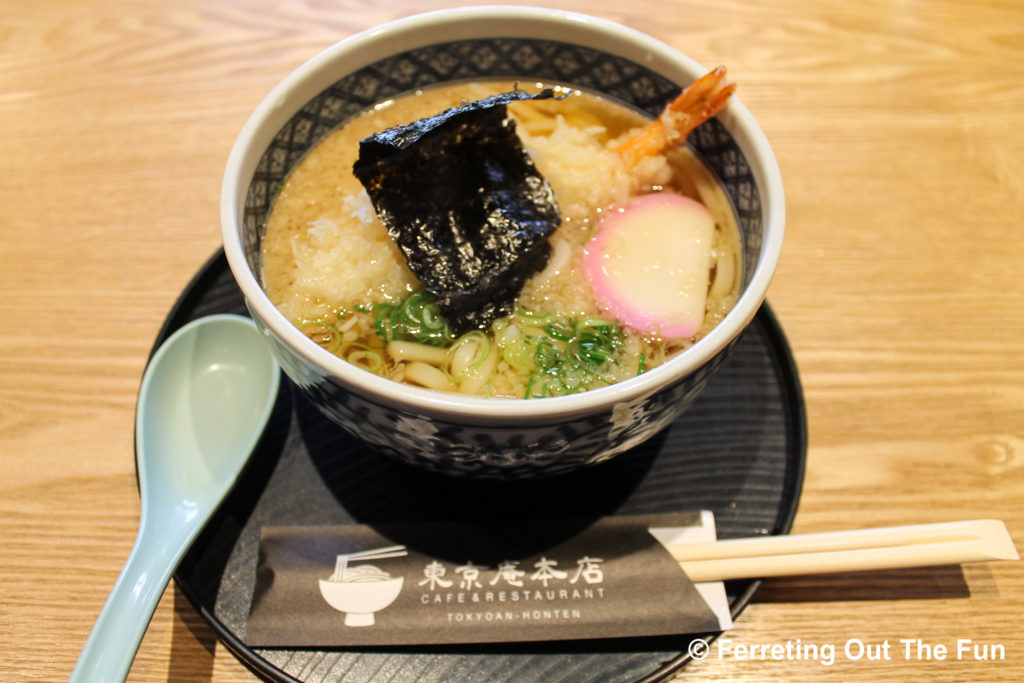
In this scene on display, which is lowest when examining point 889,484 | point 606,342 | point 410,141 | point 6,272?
point 889,484

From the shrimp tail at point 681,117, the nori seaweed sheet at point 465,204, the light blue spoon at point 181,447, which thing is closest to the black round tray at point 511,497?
the light blue spoon at point 181,447

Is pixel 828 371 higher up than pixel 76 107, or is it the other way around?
pixel 76 107

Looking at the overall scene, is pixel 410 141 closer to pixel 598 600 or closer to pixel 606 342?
pixel 606 342

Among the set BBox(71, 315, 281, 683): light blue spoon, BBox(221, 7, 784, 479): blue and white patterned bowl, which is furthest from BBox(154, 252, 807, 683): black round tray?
BBox(221, 7, 784, 479): blue and white patterned bowl

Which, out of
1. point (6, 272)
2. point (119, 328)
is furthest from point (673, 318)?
point (6, 272)

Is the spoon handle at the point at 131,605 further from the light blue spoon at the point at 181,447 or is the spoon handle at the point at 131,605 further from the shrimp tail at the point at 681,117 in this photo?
the shrimp tail at the point at 681,117
